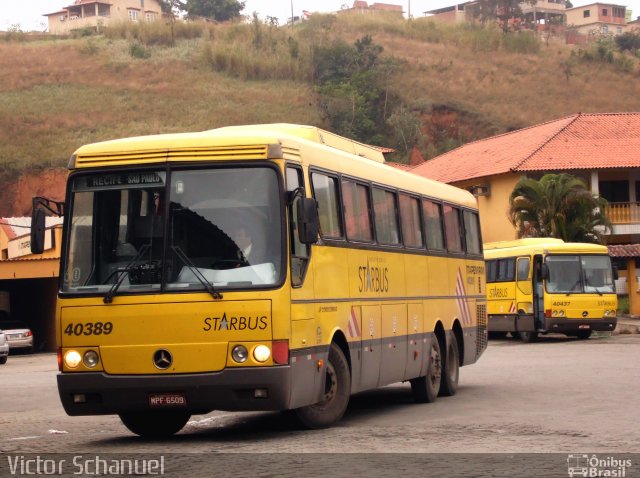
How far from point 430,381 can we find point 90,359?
6401 millimetres

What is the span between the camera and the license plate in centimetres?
1252

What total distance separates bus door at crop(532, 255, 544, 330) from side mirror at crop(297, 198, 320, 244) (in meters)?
25.4

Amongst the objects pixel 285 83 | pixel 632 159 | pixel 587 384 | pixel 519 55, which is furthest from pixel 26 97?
pixel 587 384

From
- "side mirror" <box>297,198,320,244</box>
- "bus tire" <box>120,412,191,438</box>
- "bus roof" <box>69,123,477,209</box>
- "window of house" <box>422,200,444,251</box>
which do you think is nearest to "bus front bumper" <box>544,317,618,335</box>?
"window of house" <box>422,200,444,251</box>

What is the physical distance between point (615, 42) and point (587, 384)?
11827 centimetres

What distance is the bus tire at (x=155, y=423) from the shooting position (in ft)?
45.5

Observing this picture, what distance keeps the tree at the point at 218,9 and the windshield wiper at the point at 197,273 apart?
137112mm

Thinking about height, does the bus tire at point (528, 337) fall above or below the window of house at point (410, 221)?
below

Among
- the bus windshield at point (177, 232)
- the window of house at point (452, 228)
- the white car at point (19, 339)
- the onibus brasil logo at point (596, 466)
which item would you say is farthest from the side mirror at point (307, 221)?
the white car at point (19, 339)

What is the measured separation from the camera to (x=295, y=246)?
12898 millimetres

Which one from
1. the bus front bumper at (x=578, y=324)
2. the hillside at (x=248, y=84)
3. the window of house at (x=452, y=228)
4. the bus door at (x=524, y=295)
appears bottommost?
the bus front bumper at (x=578, y=324)

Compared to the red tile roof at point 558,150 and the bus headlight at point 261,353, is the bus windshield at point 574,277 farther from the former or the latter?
the bus headlight at point 261,353

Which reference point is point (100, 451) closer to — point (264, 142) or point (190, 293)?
point (190, 293)

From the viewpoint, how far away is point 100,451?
12312 mm
